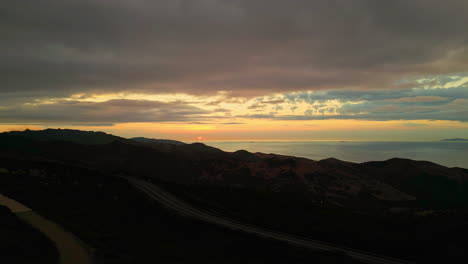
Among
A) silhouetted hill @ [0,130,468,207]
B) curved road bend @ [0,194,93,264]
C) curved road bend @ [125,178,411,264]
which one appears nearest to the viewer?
curved road bend @ [0,194,93,264]

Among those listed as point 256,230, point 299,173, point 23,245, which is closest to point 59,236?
point 23,245

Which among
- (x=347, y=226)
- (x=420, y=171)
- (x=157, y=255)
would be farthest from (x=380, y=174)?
(x=157, y=255)

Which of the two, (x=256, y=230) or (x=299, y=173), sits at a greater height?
(x=299, y=173)

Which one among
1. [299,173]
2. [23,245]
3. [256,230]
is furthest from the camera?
[299,173]

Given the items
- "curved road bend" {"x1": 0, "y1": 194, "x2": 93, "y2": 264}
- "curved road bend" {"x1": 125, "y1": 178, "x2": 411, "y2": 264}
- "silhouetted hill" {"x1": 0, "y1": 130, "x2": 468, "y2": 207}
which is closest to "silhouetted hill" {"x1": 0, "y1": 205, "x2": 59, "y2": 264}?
"curved road bend" {"x1": 0, "y1": 194, "x2": 93, "y2": 264}

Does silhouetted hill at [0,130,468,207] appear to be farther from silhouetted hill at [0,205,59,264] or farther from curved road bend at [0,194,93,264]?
silhouetted hill at [0,205,59,264]

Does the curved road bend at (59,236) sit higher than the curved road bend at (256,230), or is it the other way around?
the curved road bend at (59,236)

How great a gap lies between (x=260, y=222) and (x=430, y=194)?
13582 centimetres

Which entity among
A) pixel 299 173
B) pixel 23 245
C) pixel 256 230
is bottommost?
pixel 256 230

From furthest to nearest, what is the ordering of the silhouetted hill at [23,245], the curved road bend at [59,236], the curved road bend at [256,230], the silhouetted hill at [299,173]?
the silhouetted hill at [299,173] → the curved road bend at [256,230] → the curved road bend at [59,236] → the silhouetted hill at [23,245]

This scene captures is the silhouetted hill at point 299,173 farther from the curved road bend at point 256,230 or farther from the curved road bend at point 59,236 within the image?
the curved road bend at point 59,236

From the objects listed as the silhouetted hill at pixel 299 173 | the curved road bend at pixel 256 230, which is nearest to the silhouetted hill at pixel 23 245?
the curved road bend at pixel 256 230

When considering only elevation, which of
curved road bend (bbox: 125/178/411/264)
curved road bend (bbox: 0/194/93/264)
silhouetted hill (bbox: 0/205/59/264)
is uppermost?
silhouetted hill (bbox: 0/205/59/264)

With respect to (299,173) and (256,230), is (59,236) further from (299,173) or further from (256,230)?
(299,173)
